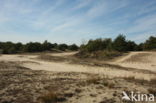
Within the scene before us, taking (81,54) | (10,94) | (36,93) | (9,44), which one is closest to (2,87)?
(10,94)

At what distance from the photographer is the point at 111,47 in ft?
123

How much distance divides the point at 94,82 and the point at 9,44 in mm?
55446

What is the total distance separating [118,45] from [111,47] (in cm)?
176

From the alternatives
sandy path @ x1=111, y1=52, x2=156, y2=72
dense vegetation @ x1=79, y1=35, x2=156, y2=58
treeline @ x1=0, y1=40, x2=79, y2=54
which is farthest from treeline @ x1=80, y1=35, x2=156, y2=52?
treeline @ x1=0, y1=40, x2=79, y2=54

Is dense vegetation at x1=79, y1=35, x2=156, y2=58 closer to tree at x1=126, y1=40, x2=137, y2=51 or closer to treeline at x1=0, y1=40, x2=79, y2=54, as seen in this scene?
tree at x1=126, y1=40, x2=137, y2=51

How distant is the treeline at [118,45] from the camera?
36.8 meters

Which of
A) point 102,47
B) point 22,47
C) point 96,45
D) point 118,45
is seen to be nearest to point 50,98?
point 118,45

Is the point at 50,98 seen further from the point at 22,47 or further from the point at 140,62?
the point at 22,47

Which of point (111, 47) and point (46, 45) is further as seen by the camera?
point (46, 45)

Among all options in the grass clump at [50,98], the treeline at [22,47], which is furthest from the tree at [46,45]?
the grass clump at [50,98]

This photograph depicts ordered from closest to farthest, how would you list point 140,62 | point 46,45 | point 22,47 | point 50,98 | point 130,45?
point 50,98
point 140,62
point 130,45
point 22,47
point 46,45

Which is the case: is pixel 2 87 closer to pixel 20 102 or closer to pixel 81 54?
pixel 20 102

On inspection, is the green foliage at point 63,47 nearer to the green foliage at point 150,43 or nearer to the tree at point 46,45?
the tree at point 46,45

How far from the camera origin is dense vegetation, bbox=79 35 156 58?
3350 cm
